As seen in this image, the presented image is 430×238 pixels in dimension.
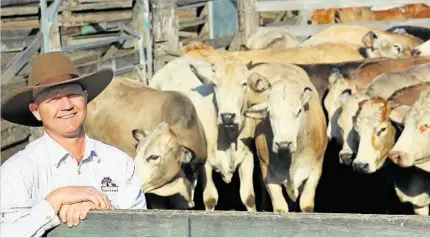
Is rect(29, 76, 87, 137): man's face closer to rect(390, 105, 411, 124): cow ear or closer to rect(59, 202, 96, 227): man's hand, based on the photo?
rect(59, 202, 96, 227): man's hand

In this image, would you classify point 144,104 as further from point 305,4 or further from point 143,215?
point 143,215

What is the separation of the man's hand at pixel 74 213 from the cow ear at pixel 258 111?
5.33 metres

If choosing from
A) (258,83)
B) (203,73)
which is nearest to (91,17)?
(203,73)

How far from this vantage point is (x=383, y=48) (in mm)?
10750

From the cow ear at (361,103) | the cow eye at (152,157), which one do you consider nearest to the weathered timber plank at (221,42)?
the cow ear at (361,103)

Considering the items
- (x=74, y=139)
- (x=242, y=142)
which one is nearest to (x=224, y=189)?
(x=242, y=142)

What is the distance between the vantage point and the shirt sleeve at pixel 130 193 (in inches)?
132

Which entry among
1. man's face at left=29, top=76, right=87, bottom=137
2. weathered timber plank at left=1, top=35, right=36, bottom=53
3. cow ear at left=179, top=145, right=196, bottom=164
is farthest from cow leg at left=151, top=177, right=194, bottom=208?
man's face at left=29, top=76, right=87, bottom=137

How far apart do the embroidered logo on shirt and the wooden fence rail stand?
0.53 metres

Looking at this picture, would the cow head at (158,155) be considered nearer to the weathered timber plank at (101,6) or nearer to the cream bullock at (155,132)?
the cream bullock at (155,132)

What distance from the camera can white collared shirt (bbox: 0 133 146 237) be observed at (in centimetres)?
287

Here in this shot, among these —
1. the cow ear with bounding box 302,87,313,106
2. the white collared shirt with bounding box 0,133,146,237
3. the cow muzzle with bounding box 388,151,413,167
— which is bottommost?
the cow muzzle with bounding box 388,151,413,167

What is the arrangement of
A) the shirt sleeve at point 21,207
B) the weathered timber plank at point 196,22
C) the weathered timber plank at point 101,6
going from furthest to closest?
the weathered timber plank at point 101,6 < the weathered timber plank at point 196,22 < the shirt sleeve at point 21,207

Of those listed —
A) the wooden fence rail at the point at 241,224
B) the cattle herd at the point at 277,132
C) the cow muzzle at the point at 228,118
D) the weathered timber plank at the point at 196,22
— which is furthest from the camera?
the weathered timber plank at the point at 196,22
